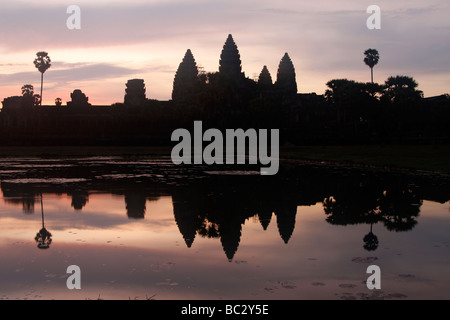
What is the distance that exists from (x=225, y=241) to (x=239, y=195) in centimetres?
781

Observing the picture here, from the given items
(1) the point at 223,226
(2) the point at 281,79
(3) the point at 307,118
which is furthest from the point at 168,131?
(1) the point at 223,226

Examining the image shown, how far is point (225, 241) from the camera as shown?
1168 centimetres

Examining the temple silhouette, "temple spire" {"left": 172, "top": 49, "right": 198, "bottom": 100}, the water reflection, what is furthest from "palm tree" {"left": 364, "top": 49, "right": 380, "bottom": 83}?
the water reflection

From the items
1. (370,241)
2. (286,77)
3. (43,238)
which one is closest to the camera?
(370,241)

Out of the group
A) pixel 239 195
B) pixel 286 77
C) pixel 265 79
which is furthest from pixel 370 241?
pixel 286 77

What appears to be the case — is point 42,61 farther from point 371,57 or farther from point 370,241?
point 370,241

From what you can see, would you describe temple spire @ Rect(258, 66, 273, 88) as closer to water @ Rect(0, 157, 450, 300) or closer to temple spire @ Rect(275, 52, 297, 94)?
temple spire @ Rect(275, 52, 297, 94)

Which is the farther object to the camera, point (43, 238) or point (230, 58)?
point (230, 58)

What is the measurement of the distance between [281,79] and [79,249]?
122m

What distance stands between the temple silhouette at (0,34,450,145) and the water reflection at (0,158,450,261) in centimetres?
4620

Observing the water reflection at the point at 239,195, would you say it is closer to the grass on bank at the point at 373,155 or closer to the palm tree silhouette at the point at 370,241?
the palm tree silhouette at the point at 370,241

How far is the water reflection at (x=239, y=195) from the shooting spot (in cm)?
Answer: 1353

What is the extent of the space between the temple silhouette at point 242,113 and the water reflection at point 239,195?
152 feet

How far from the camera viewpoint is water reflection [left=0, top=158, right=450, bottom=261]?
13531mm
